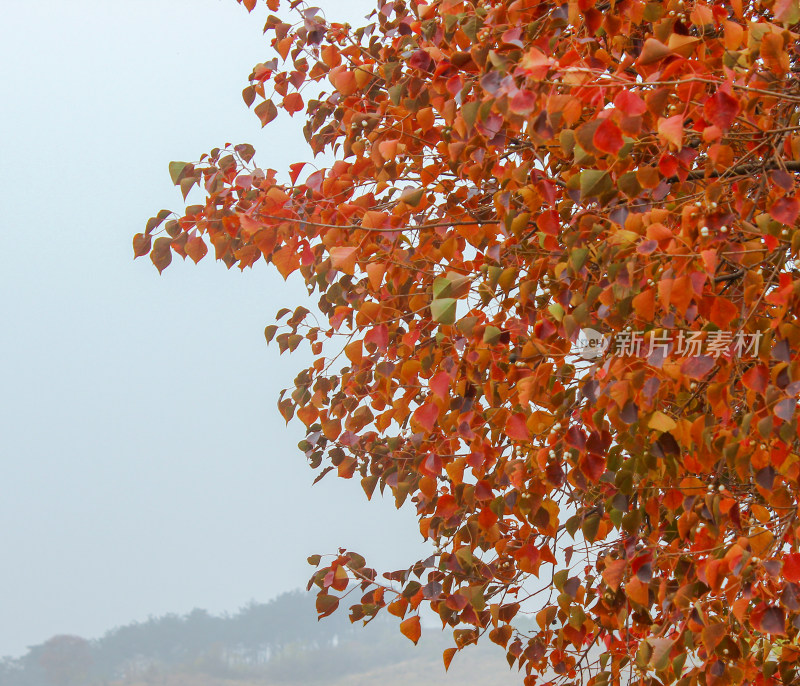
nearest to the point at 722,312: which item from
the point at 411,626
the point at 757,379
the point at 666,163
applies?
the point at 757,379

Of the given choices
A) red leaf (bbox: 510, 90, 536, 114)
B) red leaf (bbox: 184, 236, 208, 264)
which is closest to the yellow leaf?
red leaf (bbox: 510, 90, 536, 114)

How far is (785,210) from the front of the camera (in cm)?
106

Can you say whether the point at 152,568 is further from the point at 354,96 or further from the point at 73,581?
the point at 354,96

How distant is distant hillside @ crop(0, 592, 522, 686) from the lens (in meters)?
3.93

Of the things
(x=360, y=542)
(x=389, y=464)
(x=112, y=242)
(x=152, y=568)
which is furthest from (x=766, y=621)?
(x=112, y=242)

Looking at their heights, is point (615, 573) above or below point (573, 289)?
below

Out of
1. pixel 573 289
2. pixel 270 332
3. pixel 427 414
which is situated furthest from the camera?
pixel 270 332

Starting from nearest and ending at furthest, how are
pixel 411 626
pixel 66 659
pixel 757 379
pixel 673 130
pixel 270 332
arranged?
pixel 673 130, pixel 757 379, pixel 411 626, pixel 270 332, pixel 66 659

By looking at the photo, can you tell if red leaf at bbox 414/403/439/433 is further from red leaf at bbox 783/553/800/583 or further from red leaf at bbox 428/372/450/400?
red leaf at bbox 783/553/800/583

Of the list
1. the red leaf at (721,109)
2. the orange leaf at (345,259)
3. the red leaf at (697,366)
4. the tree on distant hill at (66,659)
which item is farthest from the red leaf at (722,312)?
the tree on distant hill at (66,659)

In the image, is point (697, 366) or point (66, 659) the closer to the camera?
point (697, 366)

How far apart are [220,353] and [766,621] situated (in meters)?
3.18

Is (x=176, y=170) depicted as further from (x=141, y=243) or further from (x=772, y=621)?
(x=772, y=621)
